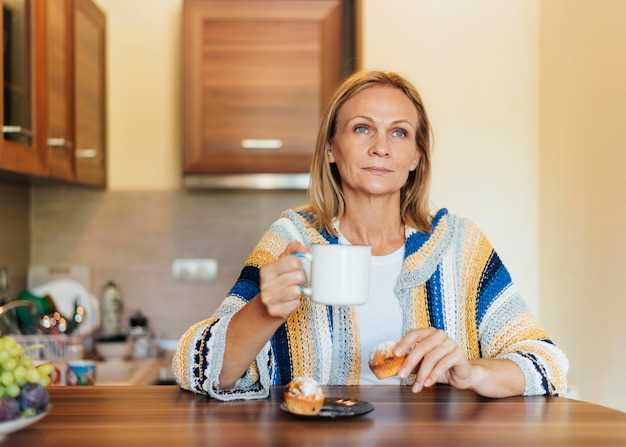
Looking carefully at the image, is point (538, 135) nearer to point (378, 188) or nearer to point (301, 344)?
point (378, 188)

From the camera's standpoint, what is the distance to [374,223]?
181 cm

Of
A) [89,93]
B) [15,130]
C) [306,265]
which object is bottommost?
[306,265]

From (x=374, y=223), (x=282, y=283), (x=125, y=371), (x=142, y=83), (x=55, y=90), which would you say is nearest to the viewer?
(x=282, y=283)

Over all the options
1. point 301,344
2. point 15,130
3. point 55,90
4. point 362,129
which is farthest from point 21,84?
point 301,344

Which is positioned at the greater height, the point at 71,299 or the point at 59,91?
the point at 59,91

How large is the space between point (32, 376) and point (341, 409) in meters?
0.43

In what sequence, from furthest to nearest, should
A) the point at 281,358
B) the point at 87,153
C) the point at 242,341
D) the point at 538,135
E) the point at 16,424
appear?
the point at 87,153 → the point at 538,135 → the point at 281,358 → the point at 242,341 → the point at 16,424

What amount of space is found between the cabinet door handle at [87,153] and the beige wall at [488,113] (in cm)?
120

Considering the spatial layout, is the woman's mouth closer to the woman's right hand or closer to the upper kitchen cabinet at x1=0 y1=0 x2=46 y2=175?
the woman's right hand

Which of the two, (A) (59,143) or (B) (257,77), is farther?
(B) (257,77)

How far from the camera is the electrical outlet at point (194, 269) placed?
11.1 ft

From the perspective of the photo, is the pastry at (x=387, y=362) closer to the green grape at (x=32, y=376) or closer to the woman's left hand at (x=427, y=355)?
the woman's left hand at (x=427, y=355)

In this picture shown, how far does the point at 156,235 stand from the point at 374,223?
5.78ft

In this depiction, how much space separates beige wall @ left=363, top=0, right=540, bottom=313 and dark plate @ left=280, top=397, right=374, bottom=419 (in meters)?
1.57
